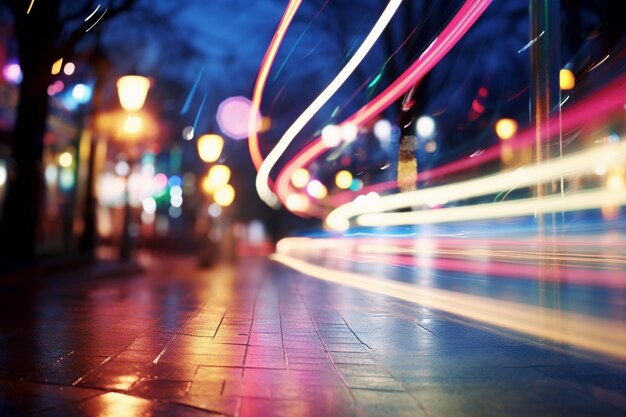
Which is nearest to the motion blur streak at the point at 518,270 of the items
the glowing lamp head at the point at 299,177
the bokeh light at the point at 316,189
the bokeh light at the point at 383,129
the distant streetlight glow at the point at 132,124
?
the bokeh light at the point at 383,129

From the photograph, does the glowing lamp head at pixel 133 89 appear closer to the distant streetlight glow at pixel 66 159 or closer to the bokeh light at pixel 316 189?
the distant streetlight glow at pixel 66 159

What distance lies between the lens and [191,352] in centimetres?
754

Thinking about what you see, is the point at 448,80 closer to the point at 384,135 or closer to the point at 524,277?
the point at 384,135

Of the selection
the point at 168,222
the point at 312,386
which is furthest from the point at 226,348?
the point at 168,222

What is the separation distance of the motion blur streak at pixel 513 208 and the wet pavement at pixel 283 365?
170 centimetres

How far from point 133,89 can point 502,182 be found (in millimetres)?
9500

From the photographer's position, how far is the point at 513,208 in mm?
16891

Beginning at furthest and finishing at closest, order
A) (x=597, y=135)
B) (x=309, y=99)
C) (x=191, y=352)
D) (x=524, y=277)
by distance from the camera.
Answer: (x=309, y=99) < (x=597, y=135) < (x=524, y=277) < (x=191, y=352)

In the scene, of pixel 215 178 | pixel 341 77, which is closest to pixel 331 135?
pixel 215 178

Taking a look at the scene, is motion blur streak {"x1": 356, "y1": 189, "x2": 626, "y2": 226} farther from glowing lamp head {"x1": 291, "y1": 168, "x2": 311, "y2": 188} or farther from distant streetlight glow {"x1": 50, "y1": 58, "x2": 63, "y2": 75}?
distant streetlight glow {"x1": 50, "y1": 58, "x2": 63, "y2": 75}

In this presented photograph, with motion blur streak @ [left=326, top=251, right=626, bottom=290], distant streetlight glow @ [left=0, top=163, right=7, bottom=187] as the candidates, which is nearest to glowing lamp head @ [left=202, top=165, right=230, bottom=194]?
motion blur streak @ [left=326, top=251, right=626, bottom=290]

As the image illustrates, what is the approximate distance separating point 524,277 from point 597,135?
6.36 m

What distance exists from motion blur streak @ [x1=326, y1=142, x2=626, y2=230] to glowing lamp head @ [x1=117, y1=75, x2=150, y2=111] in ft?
24.9

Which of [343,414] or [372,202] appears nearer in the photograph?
[343,414]
